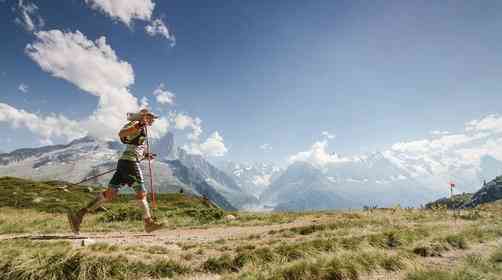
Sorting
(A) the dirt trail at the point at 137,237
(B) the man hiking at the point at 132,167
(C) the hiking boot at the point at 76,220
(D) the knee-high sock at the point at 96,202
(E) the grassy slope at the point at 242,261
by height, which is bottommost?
(A) the dirt trail at the point at 137,237

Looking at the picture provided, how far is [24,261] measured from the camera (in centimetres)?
566

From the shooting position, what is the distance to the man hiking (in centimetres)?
943

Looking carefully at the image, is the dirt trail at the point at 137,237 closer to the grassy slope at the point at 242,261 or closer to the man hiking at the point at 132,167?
the man hiking at the point at 132,167

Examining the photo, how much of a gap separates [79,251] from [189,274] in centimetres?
212

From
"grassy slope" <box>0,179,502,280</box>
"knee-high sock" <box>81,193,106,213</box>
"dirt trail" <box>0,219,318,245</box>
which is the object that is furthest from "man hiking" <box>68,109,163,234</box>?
"grassy slope" <box>0,179,502,280</box>

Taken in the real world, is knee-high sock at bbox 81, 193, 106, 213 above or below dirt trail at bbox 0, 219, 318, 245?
above

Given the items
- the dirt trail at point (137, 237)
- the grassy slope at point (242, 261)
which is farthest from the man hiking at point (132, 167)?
the grassy slope at point (242, 261)

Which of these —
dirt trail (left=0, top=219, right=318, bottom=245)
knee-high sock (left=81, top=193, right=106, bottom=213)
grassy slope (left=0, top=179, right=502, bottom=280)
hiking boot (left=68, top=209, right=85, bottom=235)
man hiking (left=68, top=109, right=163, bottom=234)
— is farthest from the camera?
hiking boot (left=68, top=209, right=85, bottom=235)

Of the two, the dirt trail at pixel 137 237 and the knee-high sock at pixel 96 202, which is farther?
the knee-high sock at pixel 96 202

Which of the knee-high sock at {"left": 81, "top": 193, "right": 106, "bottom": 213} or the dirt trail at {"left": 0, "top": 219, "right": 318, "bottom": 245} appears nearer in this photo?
the dirt trail at {"left": 0, "top": 219, "right": 318, "bottom": 245}

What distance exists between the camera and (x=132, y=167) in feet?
31.0

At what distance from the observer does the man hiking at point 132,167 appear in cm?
943

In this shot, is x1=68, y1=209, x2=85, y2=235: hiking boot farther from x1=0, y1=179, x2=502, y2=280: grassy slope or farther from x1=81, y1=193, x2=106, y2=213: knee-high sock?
x1=0, y1=179, x2=502, y2=280: grassy slope

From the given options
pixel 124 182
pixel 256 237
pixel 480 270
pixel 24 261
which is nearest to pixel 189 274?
pixel 24 261
